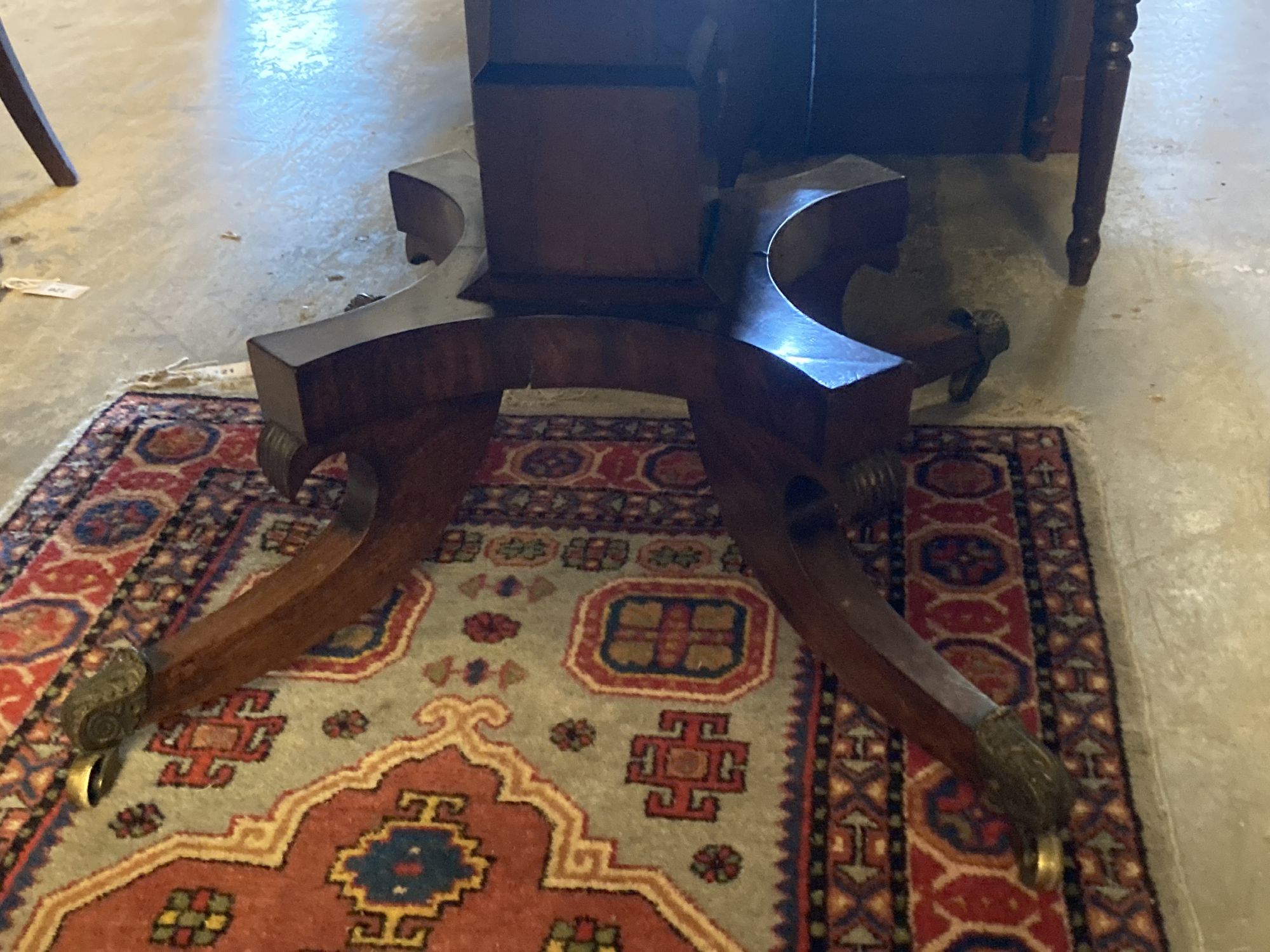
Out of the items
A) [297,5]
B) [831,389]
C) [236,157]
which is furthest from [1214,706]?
[297,5]

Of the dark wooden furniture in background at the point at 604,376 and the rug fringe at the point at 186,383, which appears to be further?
A: the rug fringe at the point at 186,383

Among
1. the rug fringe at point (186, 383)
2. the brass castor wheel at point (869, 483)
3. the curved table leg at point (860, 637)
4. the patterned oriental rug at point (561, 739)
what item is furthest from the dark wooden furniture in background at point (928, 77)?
the brass castor wheel at point (869, 483)

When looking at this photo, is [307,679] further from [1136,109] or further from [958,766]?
[1136,109]

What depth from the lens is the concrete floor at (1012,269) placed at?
1.07 meters

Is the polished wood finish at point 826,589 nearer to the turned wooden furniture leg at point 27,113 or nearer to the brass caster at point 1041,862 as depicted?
the brass caster at point 1041,862

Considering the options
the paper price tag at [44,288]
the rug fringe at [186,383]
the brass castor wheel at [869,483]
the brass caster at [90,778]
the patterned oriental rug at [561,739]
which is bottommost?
the rug fringe at [186,383]

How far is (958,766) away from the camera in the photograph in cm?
95

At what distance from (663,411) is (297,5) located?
2.41 m

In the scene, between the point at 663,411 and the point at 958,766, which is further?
the point at 663,411

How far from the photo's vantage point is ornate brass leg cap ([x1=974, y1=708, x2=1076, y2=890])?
2.87 ft

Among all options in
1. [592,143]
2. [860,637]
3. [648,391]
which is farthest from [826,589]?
[592,143]

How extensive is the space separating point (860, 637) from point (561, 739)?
0.27 metres

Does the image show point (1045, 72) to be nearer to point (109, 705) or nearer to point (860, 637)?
point (860, 637)

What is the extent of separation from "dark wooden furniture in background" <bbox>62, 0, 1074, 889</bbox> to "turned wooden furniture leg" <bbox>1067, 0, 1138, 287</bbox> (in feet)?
2.07
